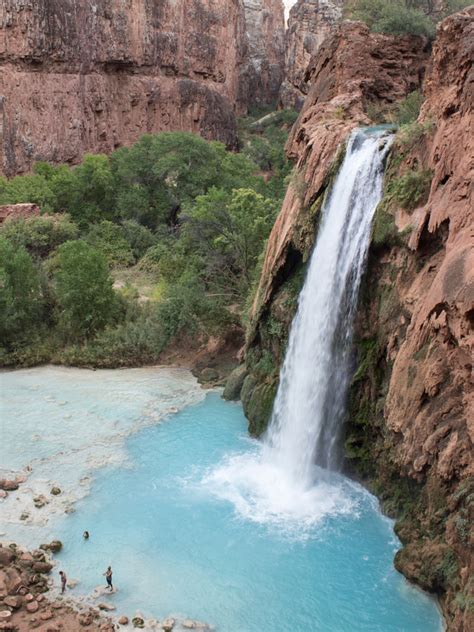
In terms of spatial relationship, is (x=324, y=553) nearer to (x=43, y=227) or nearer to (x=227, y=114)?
(x=43, y=227)

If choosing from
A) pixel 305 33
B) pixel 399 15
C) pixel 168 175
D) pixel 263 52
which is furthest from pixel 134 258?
pixel 263 52

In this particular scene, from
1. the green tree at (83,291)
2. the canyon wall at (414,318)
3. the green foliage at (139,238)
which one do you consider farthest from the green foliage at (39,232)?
the canyon wall at (414,318)

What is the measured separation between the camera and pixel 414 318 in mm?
10984

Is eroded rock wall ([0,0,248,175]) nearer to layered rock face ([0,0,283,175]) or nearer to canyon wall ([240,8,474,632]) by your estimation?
layered rock face ([0,0,283,175])

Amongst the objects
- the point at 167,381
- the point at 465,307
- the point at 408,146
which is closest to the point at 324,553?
the point at 465,307

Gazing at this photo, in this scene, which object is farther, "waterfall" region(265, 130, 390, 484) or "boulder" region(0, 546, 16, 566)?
"waterfall" region(265, 130, 390, 484)

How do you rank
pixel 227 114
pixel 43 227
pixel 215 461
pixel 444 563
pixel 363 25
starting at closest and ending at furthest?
pixel 444 563
pixel 215 461
pixel 363 25
pixel 43 227
pixel 227 114

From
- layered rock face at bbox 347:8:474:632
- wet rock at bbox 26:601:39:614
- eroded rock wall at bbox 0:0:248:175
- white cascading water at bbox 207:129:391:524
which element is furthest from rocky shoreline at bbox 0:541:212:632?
eroded rock wall at bbox 0:0:248:175

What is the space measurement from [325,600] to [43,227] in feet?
81.0

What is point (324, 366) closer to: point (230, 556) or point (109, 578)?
point (230, 556)

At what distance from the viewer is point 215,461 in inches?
569

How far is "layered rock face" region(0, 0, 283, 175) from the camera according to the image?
130 ft

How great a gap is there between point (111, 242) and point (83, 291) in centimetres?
1153

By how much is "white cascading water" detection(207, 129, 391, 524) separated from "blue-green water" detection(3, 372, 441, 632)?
1.43ft
